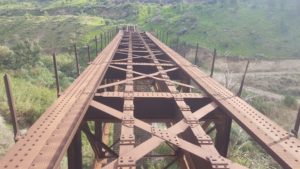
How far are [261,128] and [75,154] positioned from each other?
2.77 metres

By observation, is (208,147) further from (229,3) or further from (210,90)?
(229,3)

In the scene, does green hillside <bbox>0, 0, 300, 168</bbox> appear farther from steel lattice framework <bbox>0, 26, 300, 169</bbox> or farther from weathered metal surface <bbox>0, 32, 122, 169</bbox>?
weathered metal surface <bbox>0, 32, 122, 169</bbox>

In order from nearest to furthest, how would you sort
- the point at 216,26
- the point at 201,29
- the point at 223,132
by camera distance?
the point at 223,132, the point at 201,29, the point at 216,26

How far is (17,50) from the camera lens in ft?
81.3

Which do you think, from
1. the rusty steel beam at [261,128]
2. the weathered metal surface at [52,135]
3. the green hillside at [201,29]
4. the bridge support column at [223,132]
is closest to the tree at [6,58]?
the green hillside at [201,29]

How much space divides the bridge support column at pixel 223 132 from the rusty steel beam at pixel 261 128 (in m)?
0.30

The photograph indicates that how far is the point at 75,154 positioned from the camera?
4.68 metres

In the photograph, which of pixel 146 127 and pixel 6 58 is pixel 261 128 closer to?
pixel 146 127

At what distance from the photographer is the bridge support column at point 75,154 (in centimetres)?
458

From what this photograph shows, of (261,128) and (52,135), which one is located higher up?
(52,135)

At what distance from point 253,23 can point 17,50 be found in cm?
4108

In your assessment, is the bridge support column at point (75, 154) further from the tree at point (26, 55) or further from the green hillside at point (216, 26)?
the green hillside at point (216, 26)

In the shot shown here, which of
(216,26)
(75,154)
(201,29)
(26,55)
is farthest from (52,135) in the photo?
(216,26)

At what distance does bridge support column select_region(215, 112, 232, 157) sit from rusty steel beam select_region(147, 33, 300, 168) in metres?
0.30
